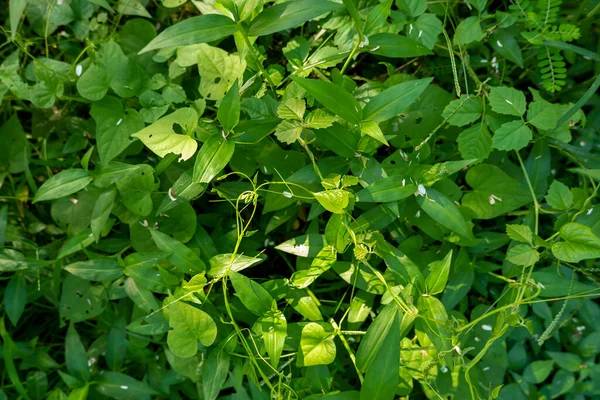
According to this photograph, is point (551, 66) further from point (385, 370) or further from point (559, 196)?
point (385, 370)

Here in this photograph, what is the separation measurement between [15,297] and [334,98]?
1.02 m

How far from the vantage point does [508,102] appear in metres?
1.24

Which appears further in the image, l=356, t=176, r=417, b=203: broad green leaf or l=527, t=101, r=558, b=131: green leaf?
l=527, t=101, r=558, b=131: green leaf

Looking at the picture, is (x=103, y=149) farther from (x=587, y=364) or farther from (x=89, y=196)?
(x=587, y=364)

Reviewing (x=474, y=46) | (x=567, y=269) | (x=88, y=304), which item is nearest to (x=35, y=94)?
(x=88, y=304)

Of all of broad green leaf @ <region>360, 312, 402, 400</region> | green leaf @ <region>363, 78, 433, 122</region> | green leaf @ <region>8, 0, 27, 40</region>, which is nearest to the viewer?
broad green leaf @ <region>360, 312, 402, 400</region>

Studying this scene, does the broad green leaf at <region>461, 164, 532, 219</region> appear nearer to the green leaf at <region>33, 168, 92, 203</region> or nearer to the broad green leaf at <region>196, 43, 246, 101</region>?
the broad green leaf at <region>196, 43, 246, 101</region>

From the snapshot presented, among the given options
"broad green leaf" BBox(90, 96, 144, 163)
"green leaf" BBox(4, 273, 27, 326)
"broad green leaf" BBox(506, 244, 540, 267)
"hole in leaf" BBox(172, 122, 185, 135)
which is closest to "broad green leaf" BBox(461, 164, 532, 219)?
"broad green leaf" BBox(506, 244, 540, 267)

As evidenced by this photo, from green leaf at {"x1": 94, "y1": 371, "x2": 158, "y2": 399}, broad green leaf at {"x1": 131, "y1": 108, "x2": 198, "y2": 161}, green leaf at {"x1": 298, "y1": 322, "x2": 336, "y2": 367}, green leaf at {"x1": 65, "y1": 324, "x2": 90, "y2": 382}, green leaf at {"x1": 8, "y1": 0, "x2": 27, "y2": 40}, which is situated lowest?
green leaf at {"x1": 94, "y1": 371, "x2": 158, "y2": 399}

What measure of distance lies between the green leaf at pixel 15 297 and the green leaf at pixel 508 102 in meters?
1.32

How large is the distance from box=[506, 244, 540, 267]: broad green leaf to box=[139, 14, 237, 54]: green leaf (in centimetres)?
81

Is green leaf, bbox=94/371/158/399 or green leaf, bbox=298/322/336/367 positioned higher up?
green leaf, bbox=298/322/336/367

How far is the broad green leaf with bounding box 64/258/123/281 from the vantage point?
1.28 m

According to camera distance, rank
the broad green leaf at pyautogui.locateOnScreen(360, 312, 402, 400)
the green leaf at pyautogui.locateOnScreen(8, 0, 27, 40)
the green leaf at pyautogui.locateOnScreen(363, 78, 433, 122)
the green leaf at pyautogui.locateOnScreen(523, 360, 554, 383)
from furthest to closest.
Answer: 1. the green leaf at pyautogui.locateOnScreen(523, 360, 554, 383)
2. the green leaf at pyautogui.locateOnScreen(8, 0, 27, 40)
3. the green leaf at pyautogui.locateOnScreen(363, 78, 433, 122)
4. the broad green leaf at pyautogui.locateOnScreen(360, 312, 402, 400)
